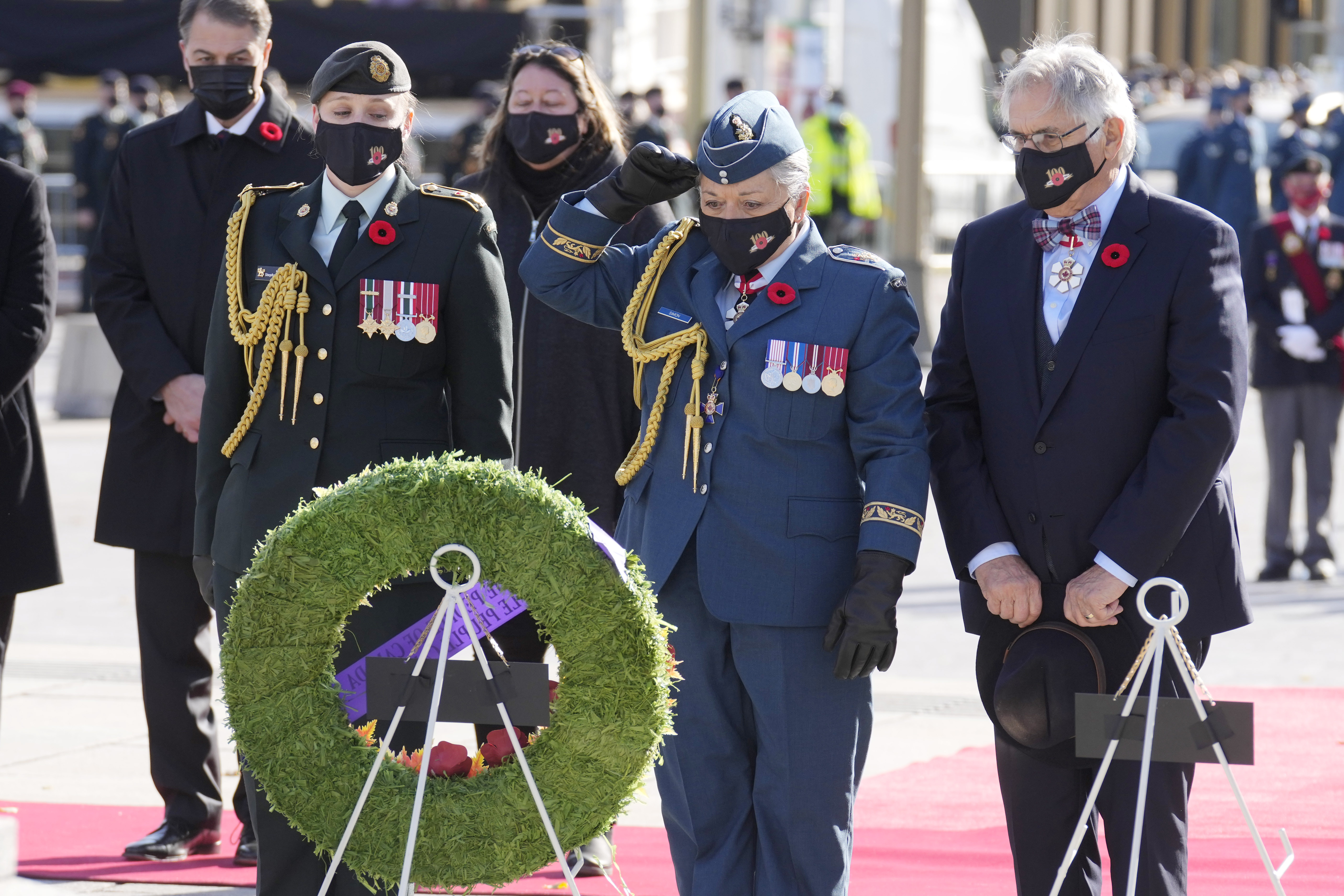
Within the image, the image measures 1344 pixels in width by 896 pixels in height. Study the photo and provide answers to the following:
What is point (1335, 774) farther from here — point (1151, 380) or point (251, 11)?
point (251, 11)

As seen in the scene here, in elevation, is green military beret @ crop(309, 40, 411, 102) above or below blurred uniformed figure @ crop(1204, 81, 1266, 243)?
above

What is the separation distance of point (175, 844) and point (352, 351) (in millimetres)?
1713

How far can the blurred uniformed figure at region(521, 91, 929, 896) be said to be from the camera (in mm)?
3658

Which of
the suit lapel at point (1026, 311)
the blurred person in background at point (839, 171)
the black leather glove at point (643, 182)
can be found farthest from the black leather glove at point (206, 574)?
the blurred person in background at point (839, 171)

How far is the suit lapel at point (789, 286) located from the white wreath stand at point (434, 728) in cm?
77

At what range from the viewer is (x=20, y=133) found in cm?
1817

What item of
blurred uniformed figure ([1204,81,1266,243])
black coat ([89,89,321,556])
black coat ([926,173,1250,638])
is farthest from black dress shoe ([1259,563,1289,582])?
blurred uniformed figure ([1204,81,1266,243])

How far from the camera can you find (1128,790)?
12.0 ft

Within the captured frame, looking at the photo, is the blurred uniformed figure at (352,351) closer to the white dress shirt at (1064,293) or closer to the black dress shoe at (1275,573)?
the white dress shirt at (1064,293)

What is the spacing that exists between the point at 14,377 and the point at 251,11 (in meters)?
1.17

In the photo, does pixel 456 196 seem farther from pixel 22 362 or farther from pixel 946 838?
pixel 946 838

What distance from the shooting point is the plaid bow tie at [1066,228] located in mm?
3717

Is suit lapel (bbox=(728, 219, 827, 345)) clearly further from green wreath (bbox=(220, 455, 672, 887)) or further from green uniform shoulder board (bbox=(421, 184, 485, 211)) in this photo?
green uniform shoulder board (bbox=(421, 184, 485, 211))

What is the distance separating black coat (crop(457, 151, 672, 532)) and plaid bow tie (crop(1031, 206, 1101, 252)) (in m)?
1.48
